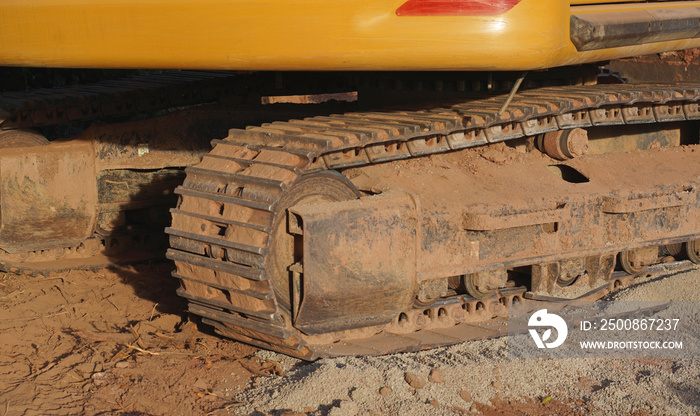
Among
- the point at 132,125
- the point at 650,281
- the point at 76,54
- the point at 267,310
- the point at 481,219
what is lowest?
the point at 650,281

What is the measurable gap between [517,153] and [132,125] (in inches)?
118

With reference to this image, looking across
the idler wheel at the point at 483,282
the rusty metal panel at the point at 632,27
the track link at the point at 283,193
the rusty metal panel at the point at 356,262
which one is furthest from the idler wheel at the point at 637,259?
the rusty metal panel at the point at 356,262

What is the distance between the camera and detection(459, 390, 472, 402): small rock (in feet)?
13.9

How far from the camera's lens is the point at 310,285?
440 cm

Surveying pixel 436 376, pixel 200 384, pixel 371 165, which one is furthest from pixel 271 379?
pixel 371 165

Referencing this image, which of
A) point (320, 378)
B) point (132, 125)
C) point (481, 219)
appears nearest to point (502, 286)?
point (481, 219)

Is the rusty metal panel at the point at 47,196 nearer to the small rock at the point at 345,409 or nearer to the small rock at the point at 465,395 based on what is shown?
the small rock at the point at 345,409

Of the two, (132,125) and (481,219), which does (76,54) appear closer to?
(132,125)

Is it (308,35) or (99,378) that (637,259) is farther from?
(99,378)

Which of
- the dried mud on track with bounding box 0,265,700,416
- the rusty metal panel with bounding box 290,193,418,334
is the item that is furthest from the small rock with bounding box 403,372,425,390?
the rusty metal panel with bounding box 290,193,418,334

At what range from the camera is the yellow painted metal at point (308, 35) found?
4375mm

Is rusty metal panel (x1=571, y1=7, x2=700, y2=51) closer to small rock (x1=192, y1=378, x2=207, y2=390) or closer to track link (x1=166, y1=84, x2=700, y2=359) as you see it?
track link (x1=166, y1=84, x2=700, y2=359)

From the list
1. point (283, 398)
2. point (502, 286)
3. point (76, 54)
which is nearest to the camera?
point (283, 398)

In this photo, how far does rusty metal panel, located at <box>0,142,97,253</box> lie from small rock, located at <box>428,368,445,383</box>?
330 cm
